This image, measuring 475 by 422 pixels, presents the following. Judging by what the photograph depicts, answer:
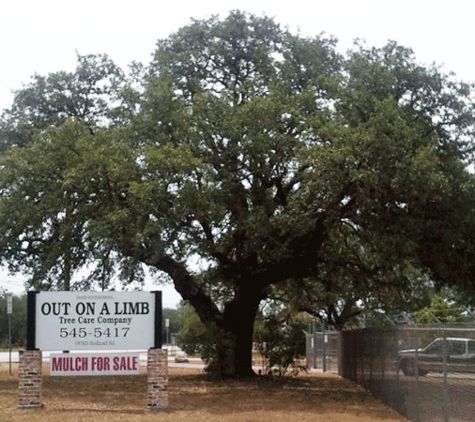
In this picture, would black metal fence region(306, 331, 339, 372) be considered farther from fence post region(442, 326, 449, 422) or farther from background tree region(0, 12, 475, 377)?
fence post region(442, 326, 449, 422)

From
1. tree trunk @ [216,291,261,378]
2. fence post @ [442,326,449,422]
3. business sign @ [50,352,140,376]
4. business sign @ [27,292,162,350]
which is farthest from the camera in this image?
tree trunk @ [216,291,261,378]

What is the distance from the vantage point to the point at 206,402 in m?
22.1

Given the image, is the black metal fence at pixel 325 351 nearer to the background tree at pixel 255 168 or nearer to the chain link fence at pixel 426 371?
the background tree at pixel 255 168

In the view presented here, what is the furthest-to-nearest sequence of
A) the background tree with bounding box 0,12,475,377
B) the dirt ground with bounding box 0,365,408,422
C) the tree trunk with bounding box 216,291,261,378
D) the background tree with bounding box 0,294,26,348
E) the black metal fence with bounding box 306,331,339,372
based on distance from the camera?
the background tree with bounding box 0,294,26,348 < the black metal fence with bounding box 306,331,339,372 < the tree trunk with bounding box 216,291,261,378 < the background tree with bounding box 0,12,475,377 < the dirt ground with bounding box 0,365,408,422

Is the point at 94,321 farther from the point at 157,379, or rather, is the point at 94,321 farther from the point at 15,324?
the point at 15,324

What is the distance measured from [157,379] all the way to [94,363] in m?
1.40

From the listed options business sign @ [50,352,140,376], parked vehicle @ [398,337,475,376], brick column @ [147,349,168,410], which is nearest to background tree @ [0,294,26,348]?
business sign @ [50,352,140,376]

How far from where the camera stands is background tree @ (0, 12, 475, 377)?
74.8 feet

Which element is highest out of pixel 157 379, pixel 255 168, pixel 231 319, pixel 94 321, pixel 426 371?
pixel 255 168

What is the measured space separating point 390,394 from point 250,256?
837 cm

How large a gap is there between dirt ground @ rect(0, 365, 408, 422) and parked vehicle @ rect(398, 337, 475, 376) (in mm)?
2046

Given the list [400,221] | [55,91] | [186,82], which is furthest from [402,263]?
[55,91]

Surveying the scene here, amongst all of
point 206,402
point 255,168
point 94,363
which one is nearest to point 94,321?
point 94,363

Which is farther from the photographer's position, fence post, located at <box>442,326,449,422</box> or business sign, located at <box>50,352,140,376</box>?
business sign, located at <box>50,352,140,376</box>
